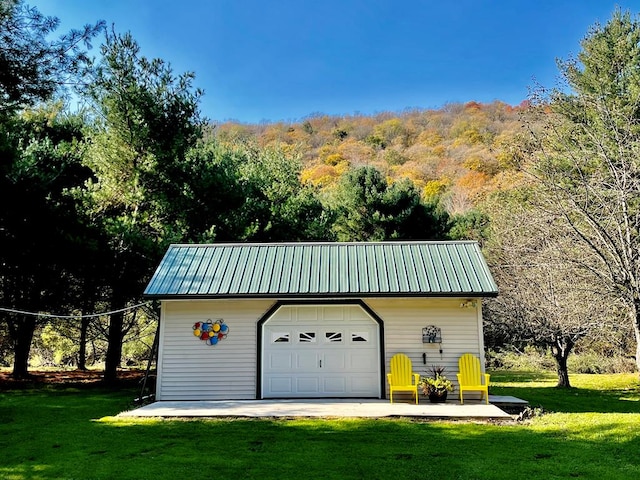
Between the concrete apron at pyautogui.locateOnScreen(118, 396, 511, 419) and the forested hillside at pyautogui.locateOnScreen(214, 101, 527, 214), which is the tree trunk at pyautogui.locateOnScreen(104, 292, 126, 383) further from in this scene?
the forested hillside at pyautogui.locateOnScreen(214, 101, 527, 214)

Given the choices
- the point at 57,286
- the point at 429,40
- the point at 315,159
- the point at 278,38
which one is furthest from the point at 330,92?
the point at 57,286

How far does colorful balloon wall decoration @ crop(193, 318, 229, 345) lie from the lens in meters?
10.2

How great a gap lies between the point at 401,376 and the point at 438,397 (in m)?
0.79

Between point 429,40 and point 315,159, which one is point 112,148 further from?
point 315,159

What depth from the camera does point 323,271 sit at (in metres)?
10.9

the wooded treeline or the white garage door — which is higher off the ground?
the wooded treeline

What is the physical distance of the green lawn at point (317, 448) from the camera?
5.30 m

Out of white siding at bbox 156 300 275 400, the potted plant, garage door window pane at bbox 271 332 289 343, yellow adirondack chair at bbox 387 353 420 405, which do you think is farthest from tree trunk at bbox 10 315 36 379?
the potted plant

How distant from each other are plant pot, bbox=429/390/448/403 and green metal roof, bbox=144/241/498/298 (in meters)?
1.91

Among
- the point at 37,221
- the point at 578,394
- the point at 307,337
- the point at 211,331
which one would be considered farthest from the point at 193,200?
the point at 578,394

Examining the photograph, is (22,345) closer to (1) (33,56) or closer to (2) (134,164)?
(2) (134,164)

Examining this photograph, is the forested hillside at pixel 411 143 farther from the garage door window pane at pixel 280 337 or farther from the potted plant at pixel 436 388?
the garage door window pane at pixel 280 337

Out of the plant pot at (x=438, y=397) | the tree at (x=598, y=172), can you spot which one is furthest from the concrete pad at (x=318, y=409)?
the tree at (x=598, y=172)

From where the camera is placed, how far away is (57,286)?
1521 centimetres
